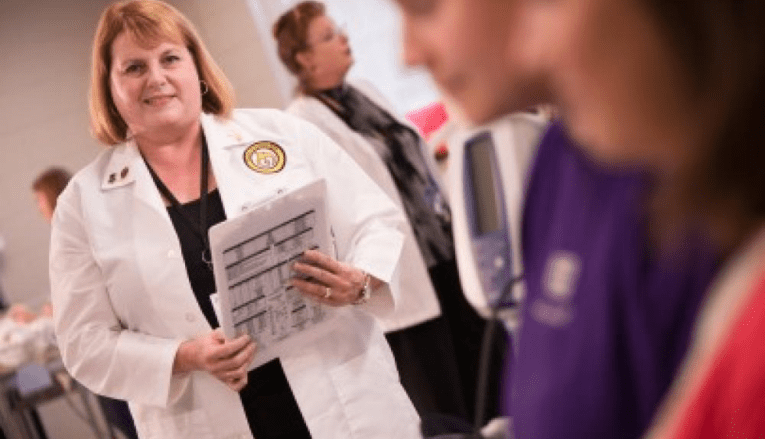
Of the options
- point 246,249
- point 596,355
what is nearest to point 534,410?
point 596,355

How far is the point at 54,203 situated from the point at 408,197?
3.37ft

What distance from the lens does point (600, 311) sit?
1.44 ft

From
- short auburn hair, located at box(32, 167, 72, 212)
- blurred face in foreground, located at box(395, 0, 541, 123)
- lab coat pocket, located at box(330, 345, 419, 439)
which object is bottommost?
lab coat pocket, located at box(330, 345, 419, 439)

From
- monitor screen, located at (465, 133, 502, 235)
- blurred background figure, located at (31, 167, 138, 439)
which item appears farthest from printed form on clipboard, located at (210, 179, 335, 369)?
blurred background figure, located at (31, 167, 138, 439)

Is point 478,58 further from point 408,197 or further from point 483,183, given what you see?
point 408,197

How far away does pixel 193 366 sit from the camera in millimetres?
1494

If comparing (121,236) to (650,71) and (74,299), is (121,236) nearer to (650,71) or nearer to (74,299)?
(74,299)

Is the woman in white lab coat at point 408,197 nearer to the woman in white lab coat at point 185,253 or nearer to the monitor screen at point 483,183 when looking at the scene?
the woman in white lab coat at point 185,253

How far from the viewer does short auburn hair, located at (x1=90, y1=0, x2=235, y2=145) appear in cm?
150

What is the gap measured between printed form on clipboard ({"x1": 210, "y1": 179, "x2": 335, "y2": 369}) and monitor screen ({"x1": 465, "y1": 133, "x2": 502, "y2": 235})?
2.24ft

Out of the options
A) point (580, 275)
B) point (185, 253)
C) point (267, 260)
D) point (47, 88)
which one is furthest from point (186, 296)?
point (47, 88)

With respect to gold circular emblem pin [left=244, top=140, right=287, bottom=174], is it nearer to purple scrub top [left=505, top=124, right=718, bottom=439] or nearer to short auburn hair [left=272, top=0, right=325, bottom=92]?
short auburn hair [left=272, top=0, right=325, bottom=92]

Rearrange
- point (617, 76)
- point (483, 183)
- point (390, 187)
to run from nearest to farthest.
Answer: point (617, 76) < point (483, 183) < point (390, 187)

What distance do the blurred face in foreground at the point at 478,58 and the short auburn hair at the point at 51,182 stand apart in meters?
2.34
